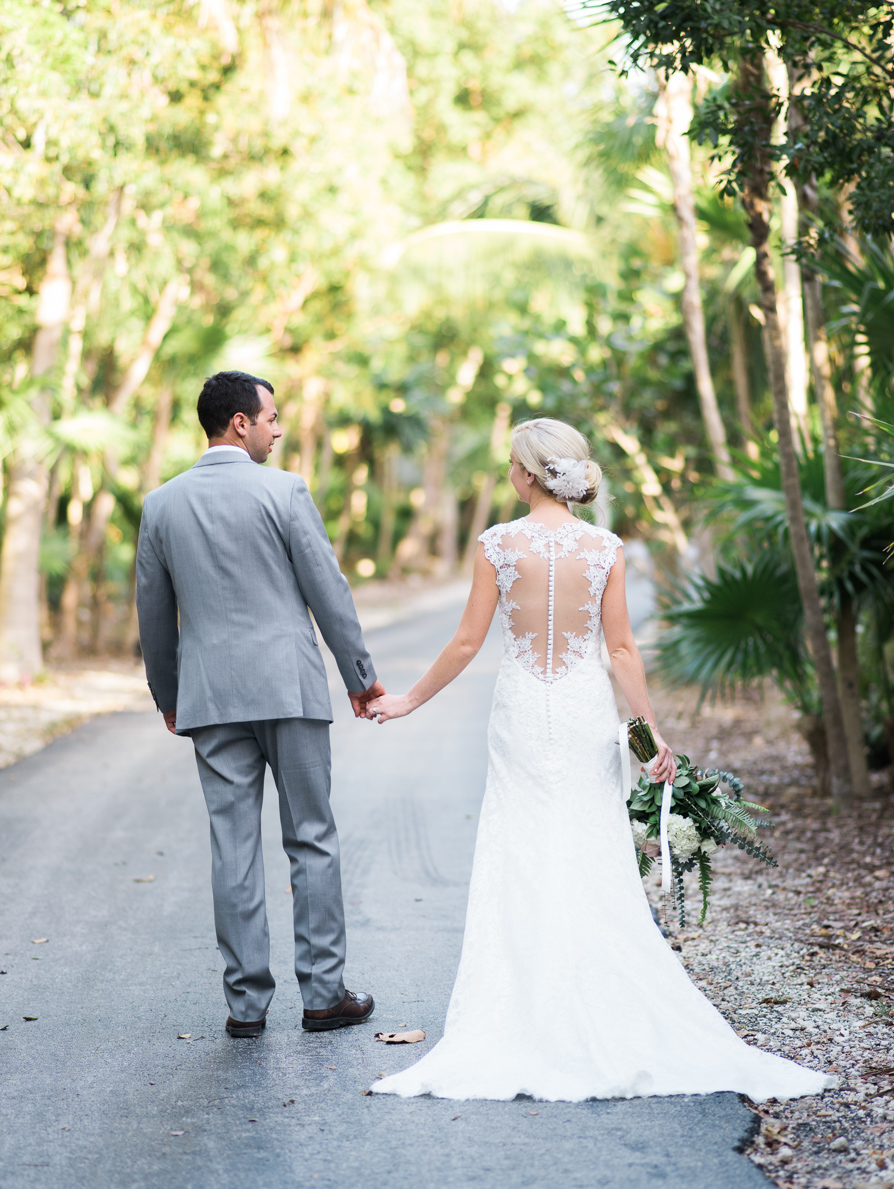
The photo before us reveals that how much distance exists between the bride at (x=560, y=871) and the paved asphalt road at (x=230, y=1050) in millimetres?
99

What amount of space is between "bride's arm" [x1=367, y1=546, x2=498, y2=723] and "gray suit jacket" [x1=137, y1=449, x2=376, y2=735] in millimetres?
248

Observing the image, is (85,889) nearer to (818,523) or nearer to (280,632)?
(280,632)

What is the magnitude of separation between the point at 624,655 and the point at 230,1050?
5.97ft

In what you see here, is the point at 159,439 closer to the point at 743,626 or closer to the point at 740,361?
the point at 740,361

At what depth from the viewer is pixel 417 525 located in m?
35.6

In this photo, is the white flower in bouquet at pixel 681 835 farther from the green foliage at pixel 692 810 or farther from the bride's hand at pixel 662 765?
the bride's hand at pixel 662 765

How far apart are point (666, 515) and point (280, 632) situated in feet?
29.3

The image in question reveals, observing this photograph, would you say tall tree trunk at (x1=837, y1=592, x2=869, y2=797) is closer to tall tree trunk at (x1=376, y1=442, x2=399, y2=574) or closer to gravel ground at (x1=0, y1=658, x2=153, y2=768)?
gravel ground at (x1=0, y1=658, x2=153, y2=768)

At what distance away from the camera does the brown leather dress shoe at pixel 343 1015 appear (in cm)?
399

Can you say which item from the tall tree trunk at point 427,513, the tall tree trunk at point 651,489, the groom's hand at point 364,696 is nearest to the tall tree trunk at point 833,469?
the groom's hand at point 364,696

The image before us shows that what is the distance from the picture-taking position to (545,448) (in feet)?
12.5

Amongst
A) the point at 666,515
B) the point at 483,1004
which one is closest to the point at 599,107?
the point at 666,515

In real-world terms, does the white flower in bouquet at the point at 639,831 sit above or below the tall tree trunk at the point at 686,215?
below

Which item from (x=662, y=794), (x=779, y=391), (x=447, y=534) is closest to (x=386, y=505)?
(x=447, y=534)
